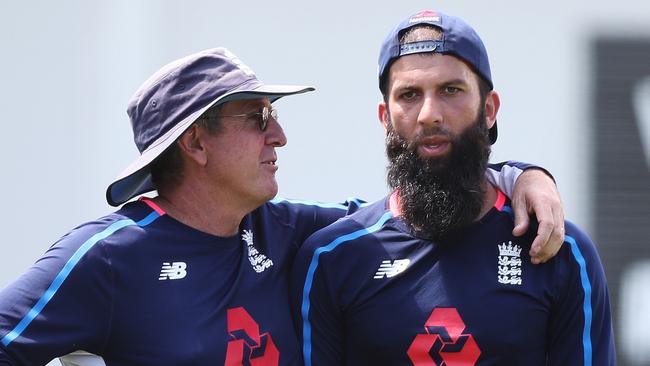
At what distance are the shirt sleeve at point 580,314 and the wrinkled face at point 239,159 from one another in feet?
2.41

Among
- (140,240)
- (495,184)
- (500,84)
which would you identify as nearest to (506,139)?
(500,84)

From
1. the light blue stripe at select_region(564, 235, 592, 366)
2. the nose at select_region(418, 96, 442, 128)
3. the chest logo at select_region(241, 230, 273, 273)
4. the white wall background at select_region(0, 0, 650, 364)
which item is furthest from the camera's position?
the white wall background at select_region(0, 0, 650, 364)

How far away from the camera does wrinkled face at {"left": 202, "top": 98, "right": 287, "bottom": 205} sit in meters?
2.71

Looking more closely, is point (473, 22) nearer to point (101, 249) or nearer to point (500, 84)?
point (500, 84)

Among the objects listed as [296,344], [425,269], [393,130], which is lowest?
[296,344]

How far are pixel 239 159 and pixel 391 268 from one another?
0.46 meters

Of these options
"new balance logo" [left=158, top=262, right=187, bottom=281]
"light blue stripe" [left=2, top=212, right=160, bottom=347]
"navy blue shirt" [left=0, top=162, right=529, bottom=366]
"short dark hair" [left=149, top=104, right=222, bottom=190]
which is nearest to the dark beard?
"navy blue shirt" [left=0, top=162, right=529, bottom=366]

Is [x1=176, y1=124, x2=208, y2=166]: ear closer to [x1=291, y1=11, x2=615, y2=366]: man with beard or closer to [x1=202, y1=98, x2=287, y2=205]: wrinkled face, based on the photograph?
[x1=202, y1=98, x2=287, y2=205]: wrinkled face

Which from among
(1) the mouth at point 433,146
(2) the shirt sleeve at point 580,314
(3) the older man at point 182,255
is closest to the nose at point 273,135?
(3) the older man at point 182,255

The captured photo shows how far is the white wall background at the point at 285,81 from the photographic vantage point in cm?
389

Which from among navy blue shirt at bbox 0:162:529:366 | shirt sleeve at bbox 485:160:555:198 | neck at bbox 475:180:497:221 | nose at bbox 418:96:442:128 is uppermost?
nose at bbox 418:96:442:128

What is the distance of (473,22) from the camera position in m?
4.07

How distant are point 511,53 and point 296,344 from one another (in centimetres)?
181

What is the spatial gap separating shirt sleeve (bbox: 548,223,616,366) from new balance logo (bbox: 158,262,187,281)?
2.85 ft
